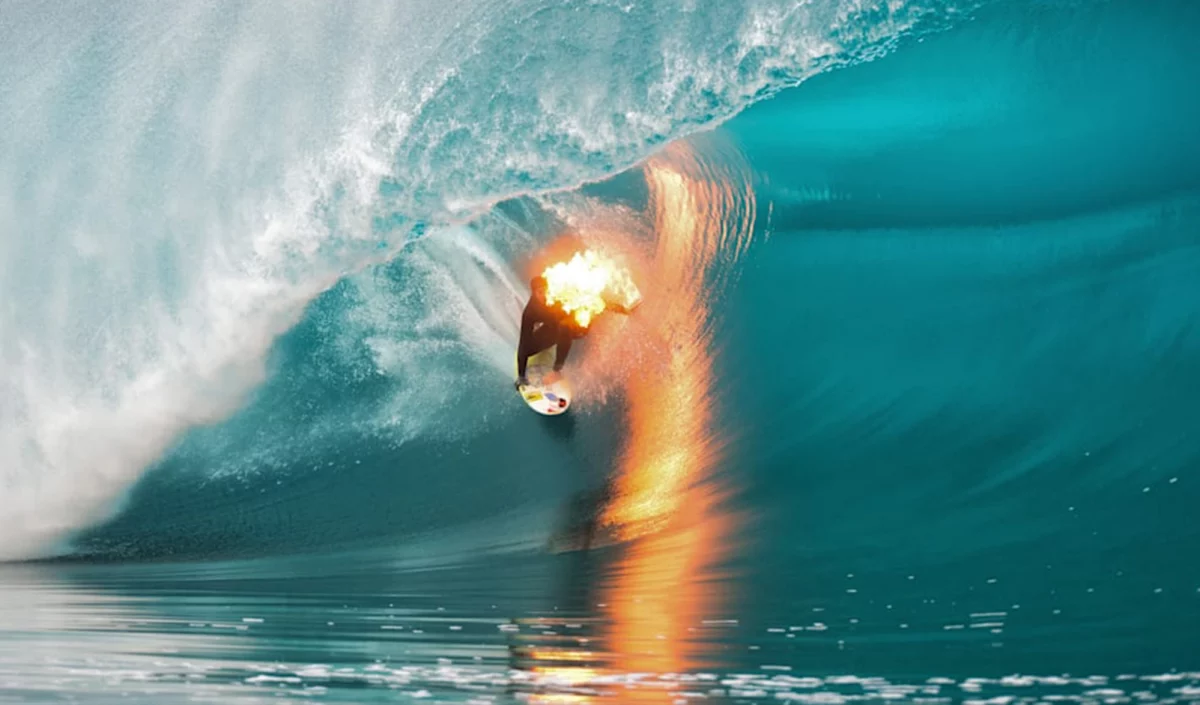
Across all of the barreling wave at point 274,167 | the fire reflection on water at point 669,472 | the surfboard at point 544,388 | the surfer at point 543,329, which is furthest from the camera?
the barreling wave at point 274,167

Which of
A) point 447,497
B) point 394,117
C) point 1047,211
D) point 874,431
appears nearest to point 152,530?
point 447,497

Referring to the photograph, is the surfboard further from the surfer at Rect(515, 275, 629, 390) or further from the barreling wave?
the barreling wave

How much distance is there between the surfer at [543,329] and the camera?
6273mm

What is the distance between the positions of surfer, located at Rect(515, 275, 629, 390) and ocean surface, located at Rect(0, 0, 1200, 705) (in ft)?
1.25

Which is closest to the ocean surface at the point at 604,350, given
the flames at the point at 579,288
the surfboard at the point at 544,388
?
the surfboard at the point at 544,388

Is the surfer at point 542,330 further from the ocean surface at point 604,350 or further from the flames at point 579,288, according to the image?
the ocean surface at point 604,350

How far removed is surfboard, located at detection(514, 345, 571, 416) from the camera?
656cm

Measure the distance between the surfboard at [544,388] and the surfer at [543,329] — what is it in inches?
1.7

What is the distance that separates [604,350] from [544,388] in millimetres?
511

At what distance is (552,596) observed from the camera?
545 cm

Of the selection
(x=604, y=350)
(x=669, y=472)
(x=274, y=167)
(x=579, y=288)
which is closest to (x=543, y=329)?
(x=579, y=288)

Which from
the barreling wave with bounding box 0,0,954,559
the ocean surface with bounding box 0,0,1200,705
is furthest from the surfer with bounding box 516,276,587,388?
the barreling wave with bounding box 0,0,954,559

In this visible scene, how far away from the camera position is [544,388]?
6.58 metres

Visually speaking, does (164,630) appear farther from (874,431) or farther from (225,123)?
(225,123)
